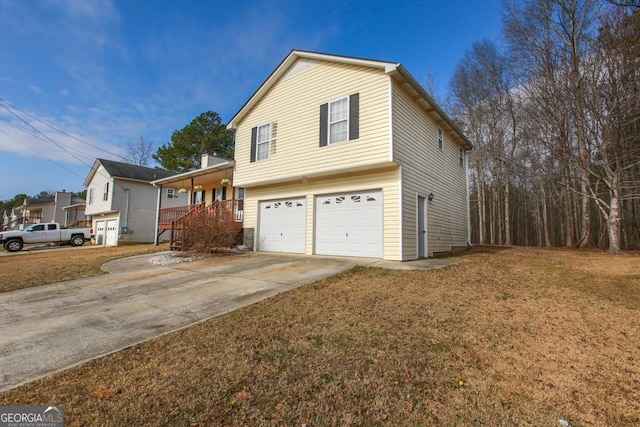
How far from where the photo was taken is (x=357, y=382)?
259 cm

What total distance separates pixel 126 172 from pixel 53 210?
29.9m

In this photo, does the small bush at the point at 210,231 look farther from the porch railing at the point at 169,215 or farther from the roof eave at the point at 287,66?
the roof eave at the point at 287,66

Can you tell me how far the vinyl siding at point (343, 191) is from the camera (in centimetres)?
880

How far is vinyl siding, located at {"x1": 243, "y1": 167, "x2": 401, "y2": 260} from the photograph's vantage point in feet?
28.9

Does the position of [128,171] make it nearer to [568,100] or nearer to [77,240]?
[77,240]

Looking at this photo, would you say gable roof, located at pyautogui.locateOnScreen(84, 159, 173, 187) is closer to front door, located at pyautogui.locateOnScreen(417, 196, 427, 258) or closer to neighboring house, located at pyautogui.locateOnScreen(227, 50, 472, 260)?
neighboring house, located at pyautogui.locateOnScreen(227, 50, 472, 260)

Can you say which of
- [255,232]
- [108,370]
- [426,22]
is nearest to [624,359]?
[108,370]

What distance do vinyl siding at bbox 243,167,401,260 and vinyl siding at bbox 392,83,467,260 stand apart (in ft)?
0.97

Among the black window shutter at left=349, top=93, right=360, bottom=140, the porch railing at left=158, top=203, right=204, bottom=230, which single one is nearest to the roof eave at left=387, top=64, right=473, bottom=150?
the black window shutter at left=349, top=93, right=360, bottom=140

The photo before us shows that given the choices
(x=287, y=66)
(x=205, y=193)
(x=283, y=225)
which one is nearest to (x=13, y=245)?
(x=205, y=193)

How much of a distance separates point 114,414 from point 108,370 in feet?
3.01

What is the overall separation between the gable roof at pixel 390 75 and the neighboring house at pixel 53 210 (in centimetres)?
3192

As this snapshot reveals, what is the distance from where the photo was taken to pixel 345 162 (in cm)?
942

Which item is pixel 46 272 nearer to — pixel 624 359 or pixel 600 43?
pixel 624 359
